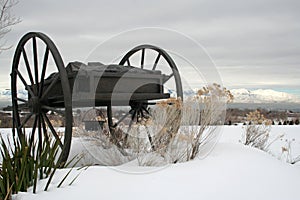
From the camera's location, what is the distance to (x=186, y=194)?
8.87 ft

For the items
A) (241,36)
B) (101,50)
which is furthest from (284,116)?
(101,50)

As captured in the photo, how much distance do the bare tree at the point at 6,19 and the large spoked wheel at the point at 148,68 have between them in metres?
3.93

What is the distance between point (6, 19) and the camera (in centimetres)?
838

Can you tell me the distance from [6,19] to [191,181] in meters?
7.12

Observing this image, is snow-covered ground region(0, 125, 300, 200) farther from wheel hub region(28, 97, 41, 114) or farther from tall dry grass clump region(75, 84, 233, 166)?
wheel hub region(28, 97, 41, 114)

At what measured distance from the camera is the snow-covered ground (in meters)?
2.64

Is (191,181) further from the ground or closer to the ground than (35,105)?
closer to the ground

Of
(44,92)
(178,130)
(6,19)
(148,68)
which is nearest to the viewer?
(178,130)

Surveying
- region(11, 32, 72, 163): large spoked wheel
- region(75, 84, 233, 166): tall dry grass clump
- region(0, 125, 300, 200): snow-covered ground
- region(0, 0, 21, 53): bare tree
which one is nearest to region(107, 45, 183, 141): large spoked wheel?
region(75, 84, 233, 166): tall dry grass clump

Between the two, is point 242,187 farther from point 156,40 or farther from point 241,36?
point 241,36

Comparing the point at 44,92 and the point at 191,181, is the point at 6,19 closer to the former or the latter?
the point at 44,92

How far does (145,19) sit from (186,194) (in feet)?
13.2

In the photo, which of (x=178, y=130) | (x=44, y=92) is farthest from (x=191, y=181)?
(x=44, y=92)

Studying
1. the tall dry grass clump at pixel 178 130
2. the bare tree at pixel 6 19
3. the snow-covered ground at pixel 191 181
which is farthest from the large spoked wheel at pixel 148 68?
the bare tree at pixel 6 19
